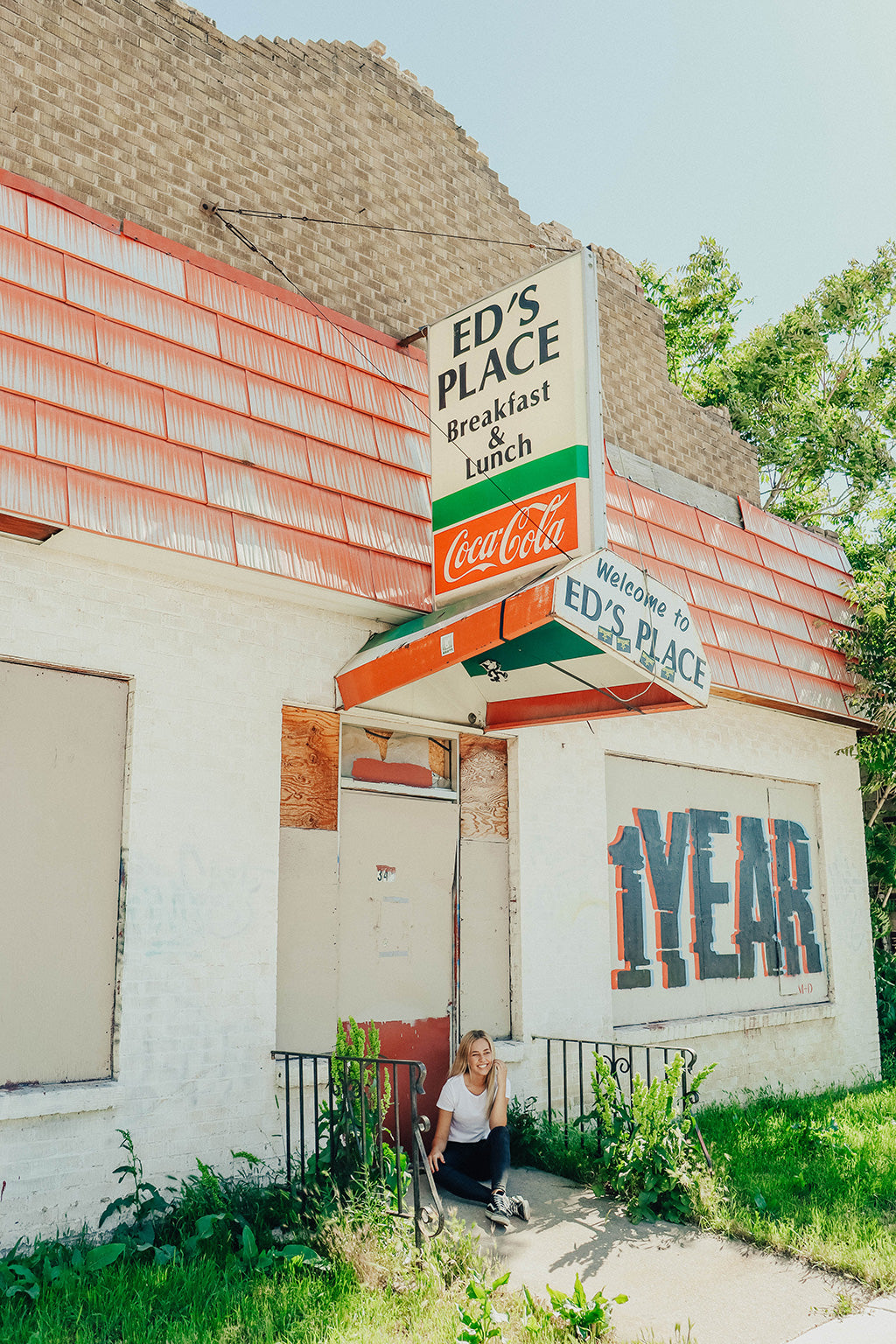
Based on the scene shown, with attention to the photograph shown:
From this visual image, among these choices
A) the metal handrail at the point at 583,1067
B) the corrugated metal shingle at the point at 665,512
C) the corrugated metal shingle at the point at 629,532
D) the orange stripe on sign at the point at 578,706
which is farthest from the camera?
the corrugated metal shingle at the point at 665,512

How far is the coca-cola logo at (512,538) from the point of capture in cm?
582

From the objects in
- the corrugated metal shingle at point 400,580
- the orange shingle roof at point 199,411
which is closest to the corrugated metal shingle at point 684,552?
the orange shingle roof at point 199,411

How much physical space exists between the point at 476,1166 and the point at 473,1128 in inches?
8.4

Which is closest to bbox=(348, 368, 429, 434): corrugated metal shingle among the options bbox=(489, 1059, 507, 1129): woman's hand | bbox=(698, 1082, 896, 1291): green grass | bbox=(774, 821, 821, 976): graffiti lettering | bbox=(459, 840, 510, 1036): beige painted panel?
bbox=(459, 840, 510, 1036): beige painted panel

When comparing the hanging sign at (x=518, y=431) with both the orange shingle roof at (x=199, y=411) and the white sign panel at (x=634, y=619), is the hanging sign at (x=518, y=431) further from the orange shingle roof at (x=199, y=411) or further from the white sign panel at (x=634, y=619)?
the orange shingle roof at (x=199, y=411)

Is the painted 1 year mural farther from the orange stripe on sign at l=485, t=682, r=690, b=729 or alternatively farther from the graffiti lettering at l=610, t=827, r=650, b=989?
the orange stripe on sign at l=485, t=682, r=690, b=729

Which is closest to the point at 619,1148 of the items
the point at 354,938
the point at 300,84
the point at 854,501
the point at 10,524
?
the point at 354,938

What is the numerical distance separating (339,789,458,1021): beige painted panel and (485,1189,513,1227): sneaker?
1.42 m

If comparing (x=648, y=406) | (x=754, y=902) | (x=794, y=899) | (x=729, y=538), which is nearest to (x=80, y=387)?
(x=729, y=538)

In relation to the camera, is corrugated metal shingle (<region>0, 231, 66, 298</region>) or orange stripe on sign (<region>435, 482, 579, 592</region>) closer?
corrugated metal shingle (<region>0, 231, 66, 298</region>)

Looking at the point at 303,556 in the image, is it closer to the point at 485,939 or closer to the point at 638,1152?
the point at 485,939

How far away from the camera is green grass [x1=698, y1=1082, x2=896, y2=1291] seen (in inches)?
214

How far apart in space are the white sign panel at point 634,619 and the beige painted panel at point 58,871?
2.68m

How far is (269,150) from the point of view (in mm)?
7672
